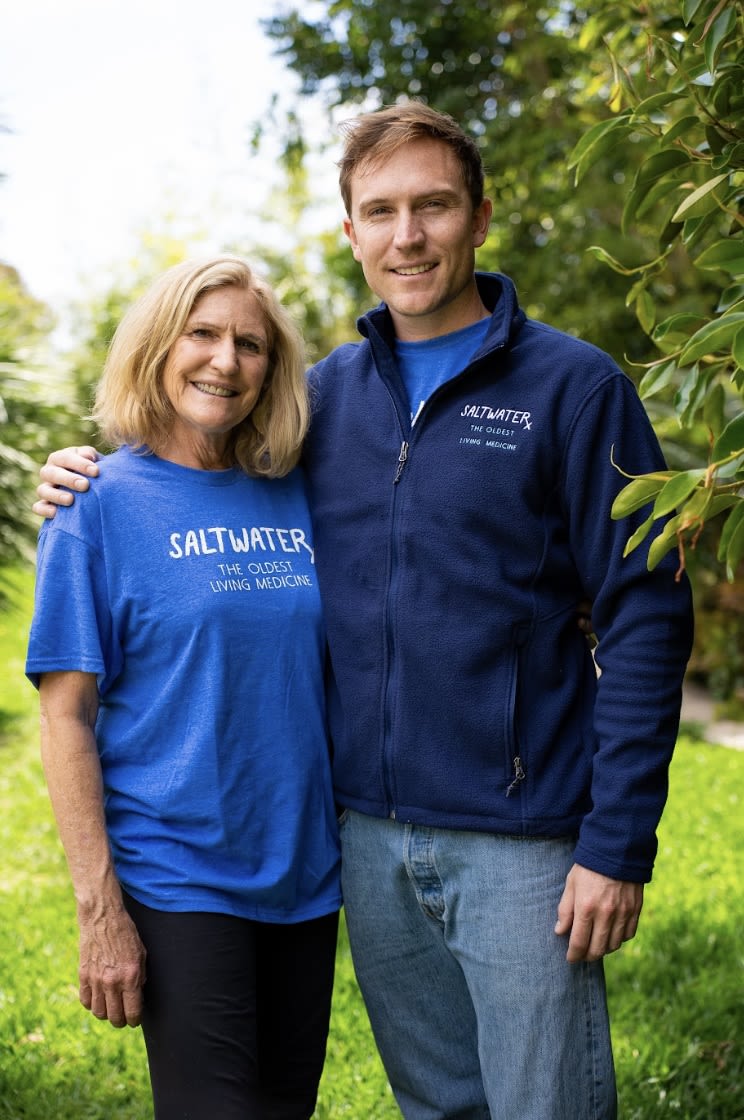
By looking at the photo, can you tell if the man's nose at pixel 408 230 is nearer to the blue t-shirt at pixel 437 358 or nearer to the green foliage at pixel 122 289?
the blue t-shirt at pixel 437 358

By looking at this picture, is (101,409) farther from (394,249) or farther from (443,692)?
(443,692)

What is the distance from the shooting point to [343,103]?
335 inches

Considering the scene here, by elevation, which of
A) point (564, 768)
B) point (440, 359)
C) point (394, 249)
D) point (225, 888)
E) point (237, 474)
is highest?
point (394, 249)

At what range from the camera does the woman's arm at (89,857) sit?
2.27 meters

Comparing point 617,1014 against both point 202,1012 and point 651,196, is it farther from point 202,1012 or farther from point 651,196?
point 651,196

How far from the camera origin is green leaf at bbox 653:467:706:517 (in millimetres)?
1632

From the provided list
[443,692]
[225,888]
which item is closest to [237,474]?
[443,692]

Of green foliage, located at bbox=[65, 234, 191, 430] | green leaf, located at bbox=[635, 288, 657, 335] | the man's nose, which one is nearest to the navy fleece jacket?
green leaf, located at bbox=[635, 288, 657, 335]

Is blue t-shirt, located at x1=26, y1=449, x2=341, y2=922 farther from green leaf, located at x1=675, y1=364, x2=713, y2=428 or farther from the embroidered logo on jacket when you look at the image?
green leaf, located at x1=675, y1=364, x2=713, y2=428

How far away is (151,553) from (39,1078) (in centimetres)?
197

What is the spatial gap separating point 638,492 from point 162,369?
116cm

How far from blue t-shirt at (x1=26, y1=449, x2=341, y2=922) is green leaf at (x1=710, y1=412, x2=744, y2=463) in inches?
44.2

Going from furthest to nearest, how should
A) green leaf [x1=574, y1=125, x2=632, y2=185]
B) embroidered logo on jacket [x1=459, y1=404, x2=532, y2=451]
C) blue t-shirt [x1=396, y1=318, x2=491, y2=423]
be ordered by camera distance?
blue t-shirt [x1=396, y1=318, x2=491, y2=423], embroidered logo on jacket [x1=459, y1=404, x2=532, y2=451], green leaf [x1=574, y1=125, x2=632, y2=185]

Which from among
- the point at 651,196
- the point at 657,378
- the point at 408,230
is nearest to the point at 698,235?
the point at 651,196
